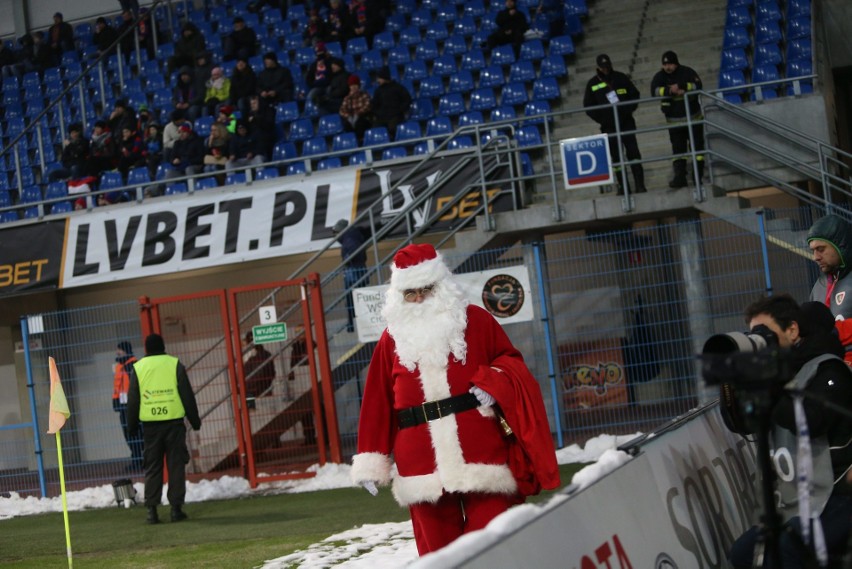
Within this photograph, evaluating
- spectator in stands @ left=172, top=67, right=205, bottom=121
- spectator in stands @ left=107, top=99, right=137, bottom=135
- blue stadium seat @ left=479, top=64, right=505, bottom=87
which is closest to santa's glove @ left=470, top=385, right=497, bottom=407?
blue stadium seat @ left=479, top=64, right=505, bottom=87

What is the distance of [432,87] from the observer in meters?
18.8

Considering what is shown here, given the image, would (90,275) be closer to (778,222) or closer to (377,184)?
(377,184)

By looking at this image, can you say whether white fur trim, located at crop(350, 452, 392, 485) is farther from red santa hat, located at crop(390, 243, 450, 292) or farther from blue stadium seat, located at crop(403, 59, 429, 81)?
blue stadium seat, located at crop(403, 59, 429, 81)

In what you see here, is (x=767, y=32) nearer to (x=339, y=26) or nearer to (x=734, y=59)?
(x=734, y=59)

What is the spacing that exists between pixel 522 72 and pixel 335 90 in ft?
9.87

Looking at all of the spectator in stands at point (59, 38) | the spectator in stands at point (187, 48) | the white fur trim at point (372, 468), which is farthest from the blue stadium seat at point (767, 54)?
the spectator in stands at point (59, 38)

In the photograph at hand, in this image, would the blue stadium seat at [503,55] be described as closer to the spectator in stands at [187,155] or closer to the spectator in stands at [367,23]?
the spectator in stands at [367,23]

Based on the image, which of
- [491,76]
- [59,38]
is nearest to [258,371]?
[491,76]

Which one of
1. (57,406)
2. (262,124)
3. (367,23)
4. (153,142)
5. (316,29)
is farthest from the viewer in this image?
(316,29)

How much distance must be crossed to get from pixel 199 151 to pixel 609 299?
8501 mm

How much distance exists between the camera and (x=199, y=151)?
1900 cm

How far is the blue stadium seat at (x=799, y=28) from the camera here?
672 inches

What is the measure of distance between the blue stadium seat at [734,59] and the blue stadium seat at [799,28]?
0.81 metres

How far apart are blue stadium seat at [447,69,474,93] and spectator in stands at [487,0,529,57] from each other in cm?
76
